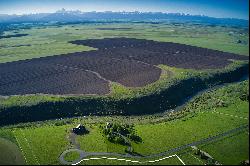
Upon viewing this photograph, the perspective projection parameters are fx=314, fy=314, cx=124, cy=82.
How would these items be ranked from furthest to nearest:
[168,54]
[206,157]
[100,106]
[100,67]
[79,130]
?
[168,54], [100,67], [100,106], [79,130], [206,157]

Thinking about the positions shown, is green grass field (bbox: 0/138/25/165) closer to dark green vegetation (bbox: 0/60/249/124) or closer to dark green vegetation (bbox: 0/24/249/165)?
dark green vegetation (bbox: 0/24/249/165)

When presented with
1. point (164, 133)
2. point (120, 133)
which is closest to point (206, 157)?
point (164, 133)

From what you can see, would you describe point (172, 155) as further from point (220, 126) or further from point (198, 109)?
point (198, 109)

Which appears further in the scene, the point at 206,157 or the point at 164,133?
the point at 164,133

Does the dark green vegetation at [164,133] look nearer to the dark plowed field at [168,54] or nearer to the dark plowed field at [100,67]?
the dark plowed field at [100,67]

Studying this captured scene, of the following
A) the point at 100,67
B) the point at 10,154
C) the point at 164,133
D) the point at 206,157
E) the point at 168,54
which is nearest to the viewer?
the point at 206,157

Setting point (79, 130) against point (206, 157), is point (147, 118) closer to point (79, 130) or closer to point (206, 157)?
point (79, 130)

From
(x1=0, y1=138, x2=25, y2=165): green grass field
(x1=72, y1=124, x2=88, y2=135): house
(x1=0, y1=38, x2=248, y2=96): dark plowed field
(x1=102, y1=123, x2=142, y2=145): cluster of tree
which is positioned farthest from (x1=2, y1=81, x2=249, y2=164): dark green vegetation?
(x1=0, y1=38, x2=248, y2=96): dark plowed field
